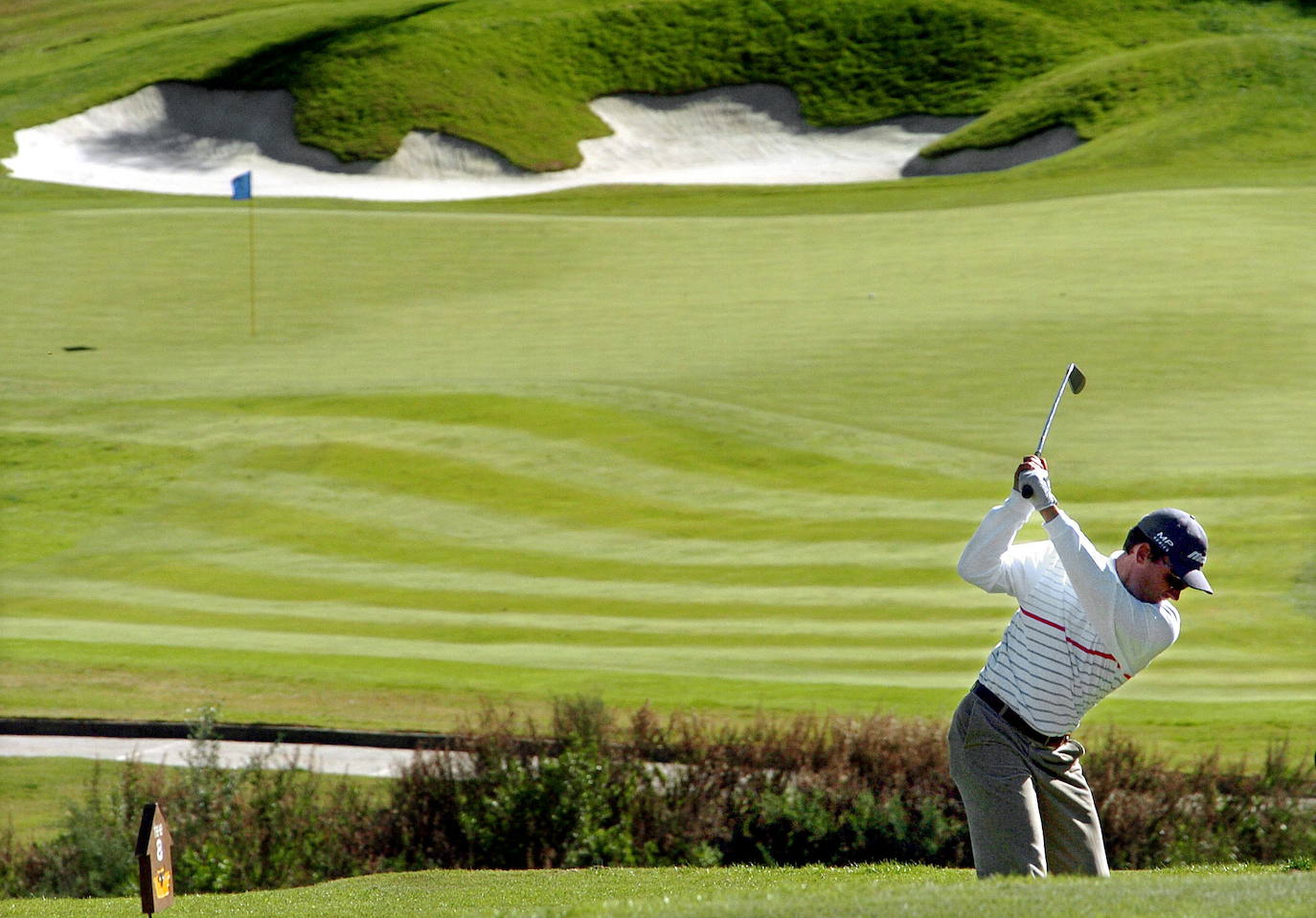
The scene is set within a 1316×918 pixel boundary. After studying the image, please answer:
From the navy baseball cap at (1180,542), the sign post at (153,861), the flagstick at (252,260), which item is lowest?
the sign post at (153,861)

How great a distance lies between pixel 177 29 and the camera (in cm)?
7569

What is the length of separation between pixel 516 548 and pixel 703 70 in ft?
171

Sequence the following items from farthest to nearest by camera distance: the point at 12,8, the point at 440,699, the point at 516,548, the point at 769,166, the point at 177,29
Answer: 1. the point at 12,8
2. the point at 177,29
3. the point at 769,166
4. the point at 516,548
5. the point at 440,699

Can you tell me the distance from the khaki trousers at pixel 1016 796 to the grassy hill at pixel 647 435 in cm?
822

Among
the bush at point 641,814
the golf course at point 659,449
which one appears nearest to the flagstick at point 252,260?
the golf course at point 659,449

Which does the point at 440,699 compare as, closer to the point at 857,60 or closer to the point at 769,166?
the point at 769,166

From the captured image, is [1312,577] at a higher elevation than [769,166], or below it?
below

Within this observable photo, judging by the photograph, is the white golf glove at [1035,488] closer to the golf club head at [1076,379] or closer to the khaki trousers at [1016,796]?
the khaki trousers at [1016,796]

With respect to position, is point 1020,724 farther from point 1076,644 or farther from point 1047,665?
point 1076,644

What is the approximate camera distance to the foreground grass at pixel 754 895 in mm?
5754

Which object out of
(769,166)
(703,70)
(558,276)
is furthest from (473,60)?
(558,276)

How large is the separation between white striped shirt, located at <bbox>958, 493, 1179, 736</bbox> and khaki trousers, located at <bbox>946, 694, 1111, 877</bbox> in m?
0.12

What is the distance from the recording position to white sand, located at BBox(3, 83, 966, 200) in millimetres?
60531

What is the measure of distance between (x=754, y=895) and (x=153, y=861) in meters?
2.67
